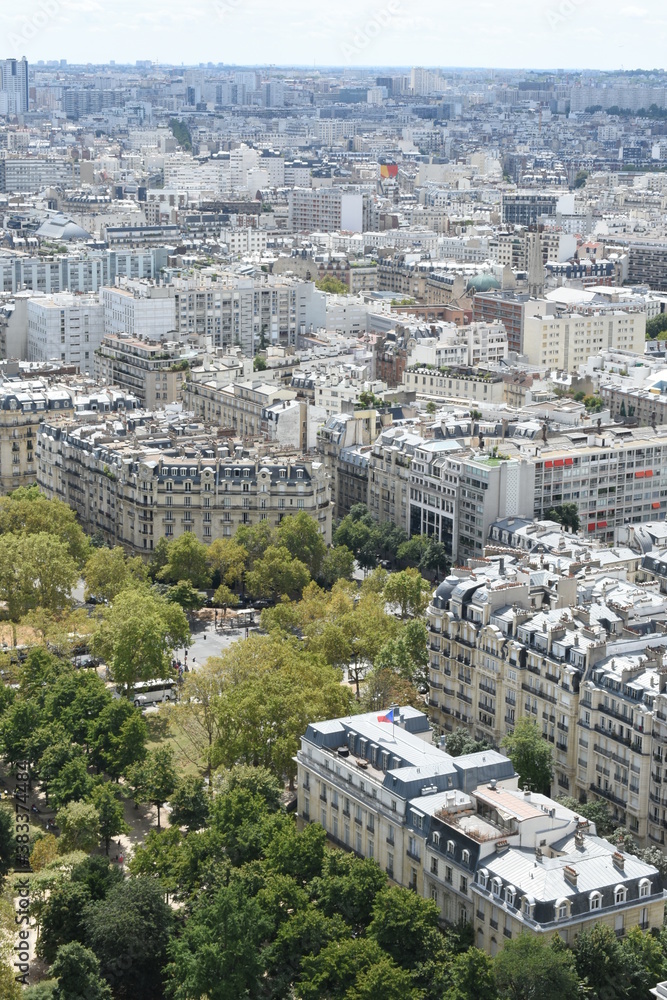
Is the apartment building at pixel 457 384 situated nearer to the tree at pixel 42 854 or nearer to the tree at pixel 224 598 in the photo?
the tree at pixel 224 598

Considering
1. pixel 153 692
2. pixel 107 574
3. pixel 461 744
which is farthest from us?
pixel 107 574

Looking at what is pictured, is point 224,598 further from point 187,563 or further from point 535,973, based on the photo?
point 535,973

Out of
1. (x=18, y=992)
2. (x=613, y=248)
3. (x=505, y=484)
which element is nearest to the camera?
(x=18, y=992)

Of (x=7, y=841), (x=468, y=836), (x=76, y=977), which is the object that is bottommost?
(x=76, y=977)

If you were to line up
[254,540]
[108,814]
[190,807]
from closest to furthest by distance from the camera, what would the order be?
1. [108,814]
2. [190,807]
3. [254,540]

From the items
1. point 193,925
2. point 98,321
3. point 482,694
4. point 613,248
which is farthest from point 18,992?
point 613,248

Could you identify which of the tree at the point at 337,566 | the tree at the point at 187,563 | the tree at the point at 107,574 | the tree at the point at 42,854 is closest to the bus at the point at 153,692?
the tree at the point at 107,574

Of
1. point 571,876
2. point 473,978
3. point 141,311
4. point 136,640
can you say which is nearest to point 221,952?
point 473,978

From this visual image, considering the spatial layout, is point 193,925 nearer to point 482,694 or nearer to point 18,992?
point 18,992
